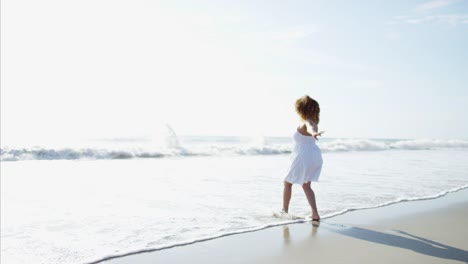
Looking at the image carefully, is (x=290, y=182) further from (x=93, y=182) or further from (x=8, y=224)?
(x=93, y=182)

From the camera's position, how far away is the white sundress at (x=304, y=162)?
5.18 meters

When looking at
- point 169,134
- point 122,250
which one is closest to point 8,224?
point 122,250

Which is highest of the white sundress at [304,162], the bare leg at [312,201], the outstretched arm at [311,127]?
the outstretched arm at [311,127]

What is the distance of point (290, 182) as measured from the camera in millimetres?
5258

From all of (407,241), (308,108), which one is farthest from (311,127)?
(407,241)

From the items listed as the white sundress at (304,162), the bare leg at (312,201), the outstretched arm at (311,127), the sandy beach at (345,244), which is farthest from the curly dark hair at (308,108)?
the sandy beach at (345,244)

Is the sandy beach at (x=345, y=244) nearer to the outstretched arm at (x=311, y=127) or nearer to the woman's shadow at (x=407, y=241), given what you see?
the woman's shadow at (x=407, y=241)

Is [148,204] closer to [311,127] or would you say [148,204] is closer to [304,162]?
[304,162]

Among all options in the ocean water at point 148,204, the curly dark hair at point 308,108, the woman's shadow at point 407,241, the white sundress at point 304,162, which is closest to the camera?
the woman's shadow at point 407,241

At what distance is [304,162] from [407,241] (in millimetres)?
1517

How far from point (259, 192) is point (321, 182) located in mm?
1958

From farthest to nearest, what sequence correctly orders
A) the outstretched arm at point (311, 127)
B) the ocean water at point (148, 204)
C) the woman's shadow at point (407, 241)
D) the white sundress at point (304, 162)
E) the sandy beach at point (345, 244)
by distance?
the white sundress at point (304, 162)
the outstretched arm at point (311, 127)
the ocean water at point (148, 204)
the woman's shadow at point (407, 241)
the sandy beach at point (345, 244)

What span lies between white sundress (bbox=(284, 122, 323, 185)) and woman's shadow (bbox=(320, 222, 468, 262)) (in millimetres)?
621

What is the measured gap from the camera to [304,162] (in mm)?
5195
